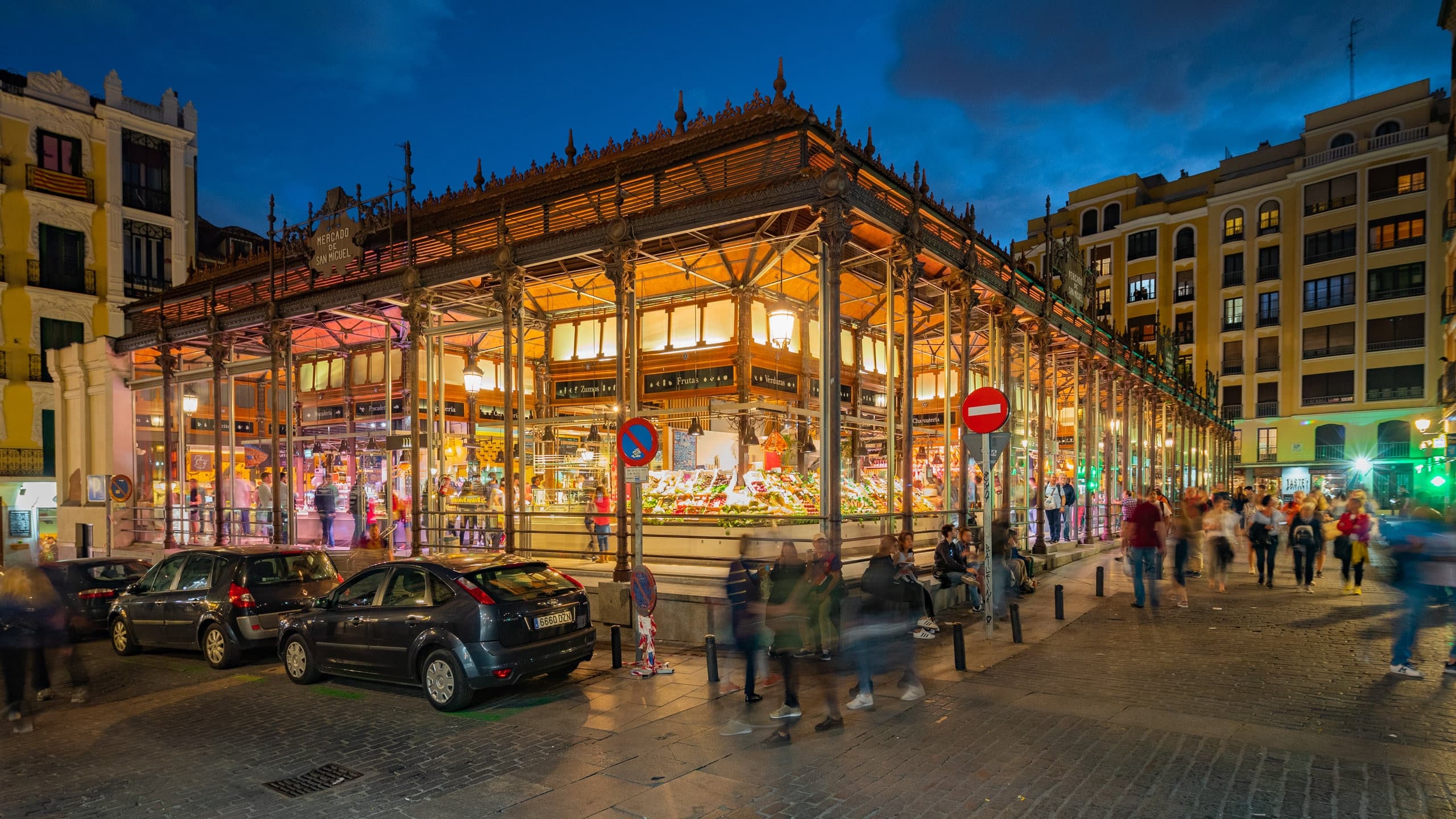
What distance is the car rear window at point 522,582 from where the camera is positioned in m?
8.91

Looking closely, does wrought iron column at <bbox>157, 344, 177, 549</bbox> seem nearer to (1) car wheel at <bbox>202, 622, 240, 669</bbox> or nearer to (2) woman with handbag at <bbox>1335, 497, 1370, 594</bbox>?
(1) car wheel at <bbox>202, 622, 240, 669</bbox>

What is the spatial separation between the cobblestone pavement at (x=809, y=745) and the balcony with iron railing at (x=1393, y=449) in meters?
48.9

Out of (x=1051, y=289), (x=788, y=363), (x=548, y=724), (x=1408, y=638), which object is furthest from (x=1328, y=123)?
(x=548, y=724)

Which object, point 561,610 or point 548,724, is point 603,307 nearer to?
point 561,610

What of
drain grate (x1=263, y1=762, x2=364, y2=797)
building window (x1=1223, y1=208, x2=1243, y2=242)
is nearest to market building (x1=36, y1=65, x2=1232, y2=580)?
drain grate (x1=263, y1=762, x2=364, y2=797)

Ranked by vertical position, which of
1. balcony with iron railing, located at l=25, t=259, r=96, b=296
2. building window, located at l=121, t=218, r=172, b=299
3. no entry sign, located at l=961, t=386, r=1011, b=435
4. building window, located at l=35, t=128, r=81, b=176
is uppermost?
building window, located at l=35, t=128, r=81, b=176

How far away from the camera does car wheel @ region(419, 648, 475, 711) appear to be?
8422mm

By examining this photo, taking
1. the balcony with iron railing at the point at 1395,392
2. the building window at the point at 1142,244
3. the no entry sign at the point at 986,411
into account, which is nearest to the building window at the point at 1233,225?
the building window at the point at 1142,244

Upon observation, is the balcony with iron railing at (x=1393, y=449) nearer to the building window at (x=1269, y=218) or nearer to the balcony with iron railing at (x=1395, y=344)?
the balcony with iron railing at (x=1395, y=344)

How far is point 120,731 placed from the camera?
318 inches

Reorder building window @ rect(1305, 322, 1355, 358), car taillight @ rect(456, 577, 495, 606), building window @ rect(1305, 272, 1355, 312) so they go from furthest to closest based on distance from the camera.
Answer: building window @ rect(1305, 322, 1355, 358) < building window @ rect(1305, 272, 1355, 312) < car taillight @ rect(456, 577, 495, 606)

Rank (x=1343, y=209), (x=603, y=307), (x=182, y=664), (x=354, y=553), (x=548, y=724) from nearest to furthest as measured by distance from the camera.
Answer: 1. (x=548, y=724)
2. (x=182, y=664)
3. (x=354, y=553)
4. (x=603, y=307)
5. (x=1343, y=209)

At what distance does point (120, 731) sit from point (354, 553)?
9.18 meters

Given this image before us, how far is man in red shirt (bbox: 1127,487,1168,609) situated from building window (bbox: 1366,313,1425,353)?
47.9 metres
